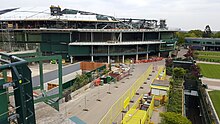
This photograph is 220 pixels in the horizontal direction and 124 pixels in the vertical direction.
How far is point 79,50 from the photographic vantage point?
4588cm


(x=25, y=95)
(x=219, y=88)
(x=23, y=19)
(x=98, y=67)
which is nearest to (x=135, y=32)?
(x=98, y=67)

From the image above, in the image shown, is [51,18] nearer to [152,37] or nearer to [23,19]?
[23,19]

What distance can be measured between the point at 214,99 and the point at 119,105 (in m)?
15.4

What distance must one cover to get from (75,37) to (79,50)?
11.5 feet

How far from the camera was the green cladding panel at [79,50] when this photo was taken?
45.4 metres

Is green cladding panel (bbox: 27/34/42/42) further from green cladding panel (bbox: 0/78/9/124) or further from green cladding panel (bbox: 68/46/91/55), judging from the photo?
green cladding panel (bbox: 0/78/9/124)

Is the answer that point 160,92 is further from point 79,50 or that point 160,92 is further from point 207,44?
point 207,44

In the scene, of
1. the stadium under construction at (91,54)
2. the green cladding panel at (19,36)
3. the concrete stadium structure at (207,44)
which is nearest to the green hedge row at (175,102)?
the stadium under construction at (91,54)

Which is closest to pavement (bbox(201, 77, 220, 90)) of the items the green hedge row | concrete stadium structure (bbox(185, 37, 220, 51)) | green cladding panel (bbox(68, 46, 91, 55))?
the green hedge row

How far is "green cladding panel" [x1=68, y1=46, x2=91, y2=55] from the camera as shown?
149 feet

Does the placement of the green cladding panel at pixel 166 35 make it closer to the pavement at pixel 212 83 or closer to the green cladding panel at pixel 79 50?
the pavement at pixel 212 83

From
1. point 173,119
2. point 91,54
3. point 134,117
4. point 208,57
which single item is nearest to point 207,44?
point 208,57

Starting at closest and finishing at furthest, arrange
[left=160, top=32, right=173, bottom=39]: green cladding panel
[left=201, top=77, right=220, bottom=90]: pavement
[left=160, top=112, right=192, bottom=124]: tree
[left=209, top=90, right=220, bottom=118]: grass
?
[left=160, top=112, right=192, bottom=124]: tree, [left=209, top=90, right=220, bottom=118]: grass, [left=201, top=77, right=220, bottom=90]: pavement, [left=160, top=32, right=173, bottom=39]: green cladding panel

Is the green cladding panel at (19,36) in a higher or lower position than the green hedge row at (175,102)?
higher
